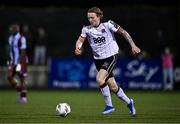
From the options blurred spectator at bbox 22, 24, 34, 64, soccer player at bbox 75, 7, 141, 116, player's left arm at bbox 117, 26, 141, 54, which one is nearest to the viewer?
player's left arm at bbox 117, 26, 141, 54

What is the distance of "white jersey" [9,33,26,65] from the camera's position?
20234 mm

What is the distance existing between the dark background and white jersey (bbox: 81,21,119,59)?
1419 cm

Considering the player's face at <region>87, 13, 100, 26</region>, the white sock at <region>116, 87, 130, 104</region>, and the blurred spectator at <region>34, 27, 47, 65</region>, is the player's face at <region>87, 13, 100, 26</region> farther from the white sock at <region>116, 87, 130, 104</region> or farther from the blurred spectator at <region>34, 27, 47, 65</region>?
the blurred spectator at <region>34, 27, 47, 65</region>

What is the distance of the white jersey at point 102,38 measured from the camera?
48.9 feet

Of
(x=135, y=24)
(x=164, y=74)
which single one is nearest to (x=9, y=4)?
(x=135, y=24)

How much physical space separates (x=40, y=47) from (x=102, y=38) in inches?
605

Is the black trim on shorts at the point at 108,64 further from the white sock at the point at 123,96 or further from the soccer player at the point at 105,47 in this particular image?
the white sock at the point at 123,96

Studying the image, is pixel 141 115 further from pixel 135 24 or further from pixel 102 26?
pixel 135 24

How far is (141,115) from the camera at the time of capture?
14.9 m

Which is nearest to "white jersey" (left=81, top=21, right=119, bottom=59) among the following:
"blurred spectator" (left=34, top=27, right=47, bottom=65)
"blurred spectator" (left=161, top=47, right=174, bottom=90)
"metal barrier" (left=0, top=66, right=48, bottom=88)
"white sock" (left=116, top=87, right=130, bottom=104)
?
"white sock" (left=116, top=87, right=130, bottom=104)

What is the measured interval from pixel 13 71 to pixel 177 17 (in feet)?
37.2

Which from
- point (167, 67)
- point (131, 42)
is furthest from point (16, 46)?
point (167, 67)

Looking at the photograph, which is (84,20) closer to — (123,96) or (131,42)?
(123,96)

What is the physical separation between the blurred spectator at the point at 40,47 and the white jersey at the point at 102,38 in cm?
1481
